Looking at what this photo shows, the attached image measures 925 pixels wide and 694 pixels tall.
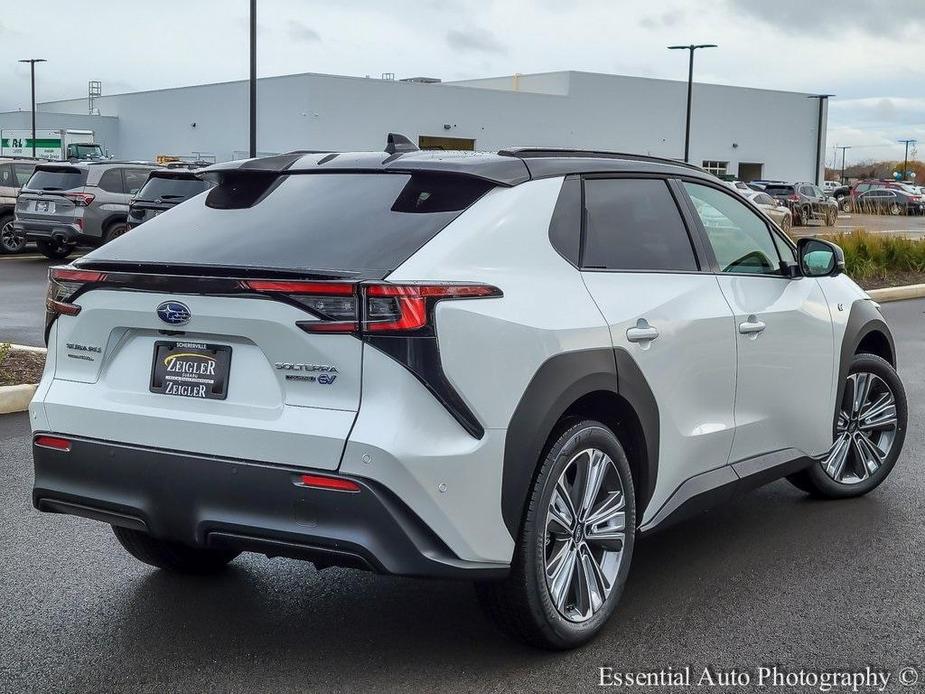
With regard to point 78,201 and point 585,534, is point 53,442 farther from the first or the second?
point 78,201

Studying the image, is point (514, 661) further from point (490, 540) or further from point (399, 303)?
point (399, 303)

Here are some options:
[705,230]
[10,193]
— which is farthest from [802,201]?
[705,230]

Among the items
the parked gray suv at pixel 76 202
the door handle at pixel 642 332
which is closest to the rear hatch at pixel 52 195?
the parked gray suv at pixel 76 202

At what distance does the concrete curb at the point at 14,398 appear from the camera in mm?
8727

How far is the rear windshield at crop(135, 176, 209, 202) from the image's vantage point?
65.5 feet

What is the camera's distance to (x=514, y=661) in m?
4.24

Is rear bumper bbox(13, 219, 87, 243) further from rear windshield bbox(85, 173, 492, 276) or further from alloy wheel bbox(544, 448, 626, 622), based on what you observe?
alloy wheel bbox(544, 448, 626, 622)

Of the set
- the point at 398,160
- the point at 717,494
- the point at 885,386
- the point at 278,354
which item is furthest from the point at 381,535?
the point at 885,386

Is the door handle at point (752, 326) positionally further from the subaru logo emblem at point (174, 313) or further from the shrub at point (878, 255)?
the shrub at point (878, 255)

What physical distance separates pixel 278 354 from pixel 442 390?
0.54 m

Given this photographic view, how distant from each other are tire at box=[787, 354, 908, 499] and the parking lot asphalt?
0.44 metres

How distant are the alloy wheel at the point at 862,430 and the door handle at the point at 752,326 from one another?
4.13ft

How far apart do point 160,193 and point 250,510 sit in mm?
16997

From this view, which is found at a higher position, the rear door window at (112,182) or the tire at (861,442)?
the rear door window at (112,182)
